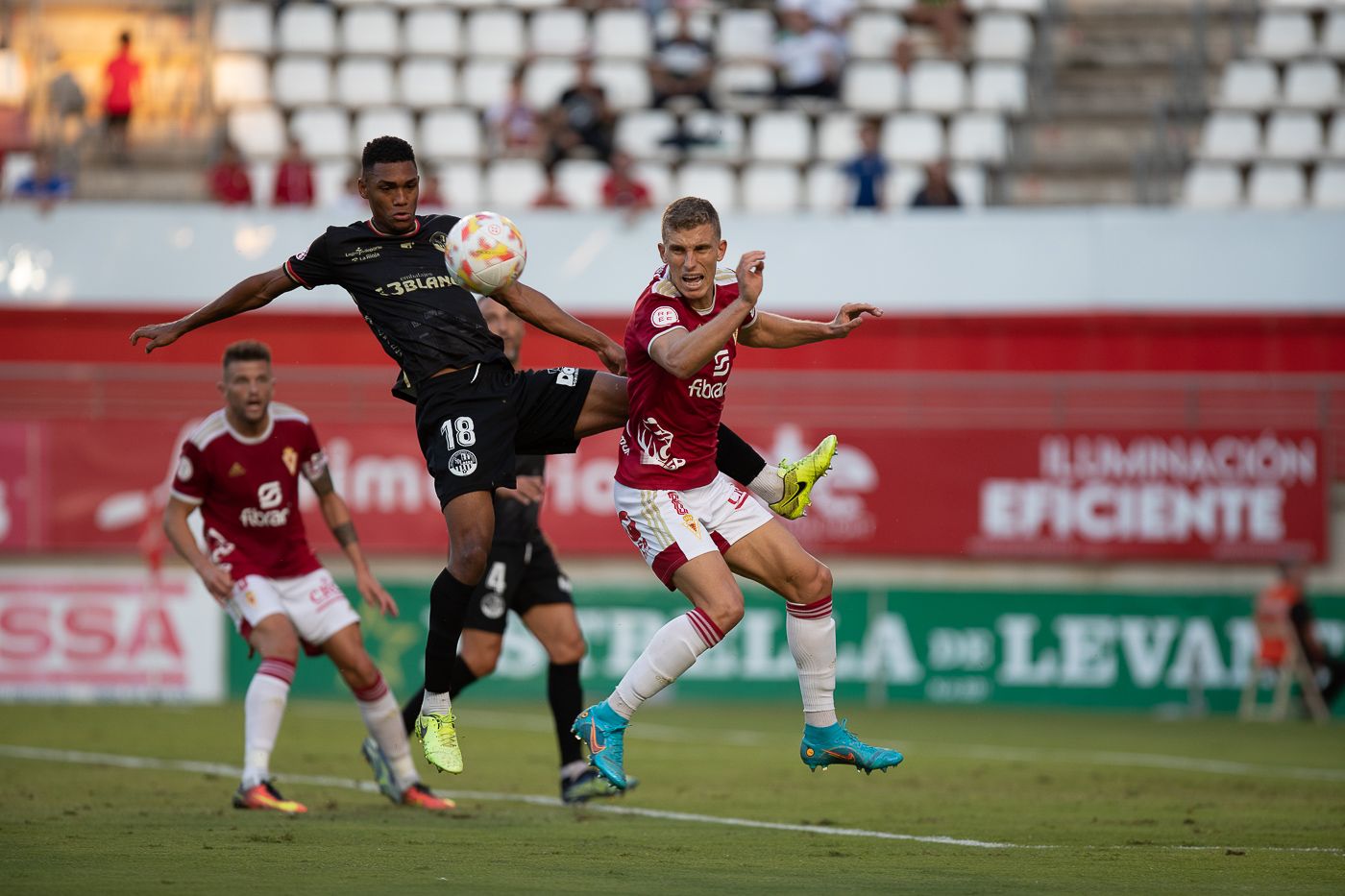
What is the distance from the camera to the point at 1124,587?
19484 millimetres

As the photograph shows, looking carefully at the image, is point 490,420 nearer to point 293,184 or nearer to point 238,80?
point 293,184

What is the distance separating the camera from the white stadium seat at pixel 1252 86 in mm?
23000

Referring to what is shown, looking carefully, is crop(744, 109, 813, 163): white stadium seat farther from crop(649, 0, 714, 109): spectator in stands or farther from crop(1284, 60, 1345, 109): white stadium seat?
crop(1284, 60, 1345, 109): white stadium seat

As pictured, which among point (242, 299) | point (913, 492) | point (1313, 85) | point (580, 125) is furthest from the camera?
point (1313, 85)

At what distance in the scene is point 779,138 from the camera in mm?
22516

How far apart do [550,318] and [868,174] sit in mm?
12962

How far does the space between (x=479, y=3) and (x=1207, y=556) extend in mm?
12164

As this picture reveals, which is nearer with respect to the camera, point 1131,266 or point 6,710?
point 6,710

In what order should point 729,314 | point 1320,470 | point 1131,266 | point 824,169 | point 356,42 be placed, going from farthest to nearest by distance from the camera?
point 356,42 → point 824,169 → point 1131,266 → point 1320,470 → point 729,314

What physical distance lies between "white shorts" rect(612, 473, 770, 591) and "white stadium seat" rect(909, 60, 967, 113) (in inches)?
614

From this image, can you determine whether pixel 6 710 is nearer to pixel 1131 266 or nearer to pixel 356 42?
pixel 356 42

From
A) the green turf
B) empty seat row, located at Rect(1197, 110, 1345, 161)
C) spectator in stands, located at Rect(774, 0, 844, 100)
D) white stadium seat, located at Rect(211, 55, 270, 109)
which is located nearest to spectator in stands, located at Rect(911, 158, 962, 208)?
spectator in stands, located at Rect(774, 0, 844, 100)

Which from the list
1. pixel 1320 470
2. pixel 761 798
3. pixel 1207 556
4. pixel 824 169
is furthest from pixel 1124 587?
pixel 761 798

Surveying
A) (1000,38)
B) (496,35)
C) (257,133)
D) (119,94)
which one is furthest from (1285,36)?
(119,94)
